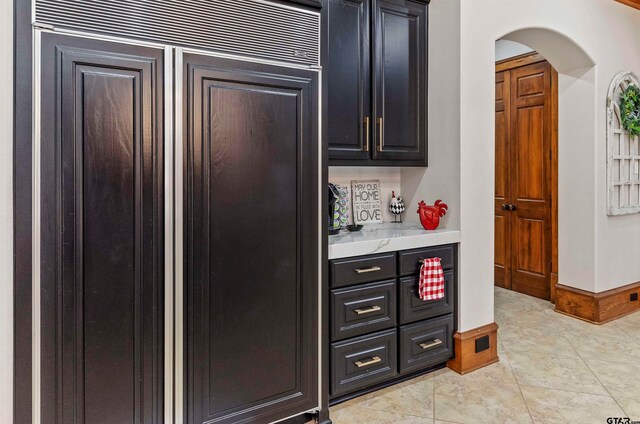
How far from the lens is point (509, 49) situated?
441 cm

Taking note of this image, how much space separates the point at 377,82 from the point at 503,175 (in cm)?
261

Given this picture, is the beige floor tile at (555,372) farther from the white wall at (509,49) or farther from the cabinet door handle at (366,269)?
the white wall at (509,49)

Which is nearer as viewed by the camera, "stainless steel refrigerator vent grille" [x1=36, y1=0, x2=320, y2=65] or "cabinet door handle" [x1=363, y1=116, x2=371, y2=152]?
"stainless steel refrigerator vent grille" [x1=36, y1=0, x2=320, y2=65]

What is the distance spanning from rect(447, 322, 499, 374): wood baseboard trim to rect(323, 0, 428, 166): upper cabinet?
1183 mm

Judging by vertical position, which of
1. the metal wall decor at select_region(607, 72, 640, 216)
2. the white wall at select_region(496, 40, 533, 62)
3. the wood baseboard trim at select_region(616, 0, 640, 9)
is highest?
the wood baseboard trim at select_region(616, 0, 640, 9)

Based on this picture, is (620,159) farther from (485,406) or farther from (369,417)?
(369,417)

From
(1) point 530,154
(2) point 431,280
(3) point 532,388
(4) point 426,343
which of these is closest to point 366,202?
(2) point 431,280

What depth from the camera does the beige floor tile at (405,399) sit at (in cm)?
220

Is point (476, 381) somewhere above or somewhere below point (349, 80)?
below

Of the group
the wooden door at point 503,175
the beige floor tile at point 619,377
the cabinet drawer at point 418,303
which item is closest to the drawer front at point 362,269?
the cabinet drawer at point 418,303

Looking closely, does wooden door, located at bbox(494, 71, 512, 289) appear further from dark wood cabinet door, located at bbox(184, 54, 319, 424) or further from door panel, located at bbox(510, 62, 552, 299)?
dark wood cabinet door, located at bbox(184, 54, 319, 424)

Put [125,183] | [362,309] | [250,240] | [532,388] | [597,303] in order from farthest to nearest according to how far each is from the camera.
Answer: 1. [597,303]
2. [532,388]
3. [362,309]
4. [250,240]
5. [125,183]

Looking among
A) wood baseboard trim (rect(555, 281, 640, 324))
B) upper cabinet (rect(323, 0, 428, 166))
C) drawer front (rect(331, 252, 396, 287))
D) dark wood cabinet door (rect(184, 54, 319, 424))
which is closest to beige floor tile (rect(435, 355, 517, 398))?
drawer front (rect(331, 252, 396, 287))
